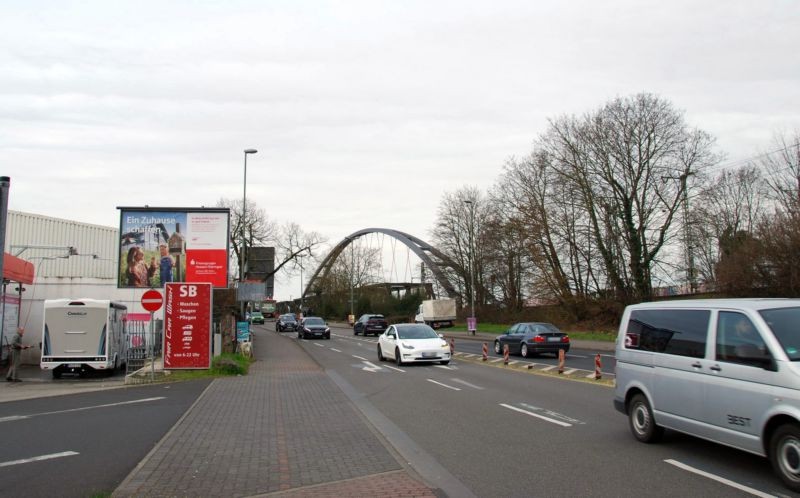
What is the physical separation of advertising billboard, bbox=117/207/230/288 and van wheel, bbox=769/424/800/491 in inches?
934

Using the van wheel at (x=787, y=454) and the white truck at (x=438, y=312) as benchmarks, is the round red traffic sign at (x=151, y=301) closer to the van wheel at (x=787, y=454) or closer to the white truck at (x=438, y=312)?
the van wheel at (x=787, y=454)

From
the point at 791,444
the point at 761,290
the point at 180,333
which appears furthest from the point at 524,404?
the point at 761,290

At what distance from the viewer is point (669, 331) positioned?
7.70 m

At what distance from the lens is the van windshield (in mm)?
6035

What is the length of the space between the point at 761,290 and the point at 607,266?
16039mm

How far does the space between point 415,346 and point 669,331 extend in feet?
47.3

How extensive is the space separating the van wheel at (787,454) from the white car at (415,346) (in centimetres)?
1567

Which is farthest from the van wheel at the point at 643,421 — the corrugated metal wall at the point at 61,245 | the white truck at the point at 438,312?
the white truck at the point at 438,312

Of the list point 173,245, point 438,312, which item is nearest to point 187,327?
point 173,245

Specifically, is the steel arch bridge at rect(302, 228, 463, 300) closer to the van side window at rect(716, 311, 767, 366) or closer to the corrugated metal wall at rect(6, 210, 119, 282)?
the corrugated metal wall at rect(6, 210, 119, 282)

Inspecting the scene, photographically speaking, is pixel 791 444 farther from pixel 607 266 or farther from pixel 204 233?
pixel 607 266

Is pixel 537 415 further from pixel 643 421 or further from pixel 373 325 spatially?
pixel 373 325

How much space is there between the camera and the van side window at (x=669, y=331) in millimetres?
7160

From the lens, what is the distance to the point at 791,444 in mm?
5793
